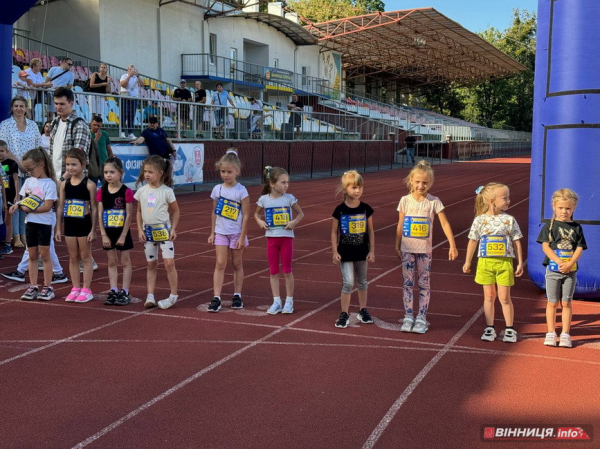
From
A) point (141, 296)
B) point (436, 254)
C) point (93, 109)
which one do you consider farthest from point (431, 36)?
point (141, 296)

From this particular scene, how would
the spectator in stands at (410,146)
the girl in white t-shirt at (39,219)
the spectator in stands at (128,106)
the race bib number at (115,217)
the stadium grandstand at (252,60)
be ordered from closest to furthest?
the race bib number at (115,217)
the girl in white t-shirt at (39,219)
the spectator in stands at (128,106)
the stadium grandstand at (252,60)
the spectator in stands at (410,146)

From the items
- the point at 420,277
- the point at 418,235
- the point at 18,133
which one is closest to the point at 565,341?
the point at 420,277

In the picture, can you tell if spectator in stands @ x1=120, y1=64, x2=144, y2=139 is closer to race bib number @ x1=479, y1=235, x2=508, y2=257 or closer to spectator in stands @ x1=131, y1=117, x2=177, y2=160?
spectator in stands @ x1=131, y1=117, x2=177, y2=160

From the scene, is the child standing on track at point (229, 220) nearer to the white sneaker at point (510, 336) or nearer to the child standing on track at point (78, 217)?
the child standing on track at point (78, 217)

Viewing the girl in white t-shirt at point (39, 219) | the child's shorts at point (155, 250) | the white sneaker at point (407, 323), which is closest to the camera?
the white sneaker at point (407, 323)

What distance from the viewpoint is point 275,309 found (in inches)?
276

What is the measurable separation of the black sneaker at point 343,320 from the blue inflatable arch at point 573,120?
2.54 m

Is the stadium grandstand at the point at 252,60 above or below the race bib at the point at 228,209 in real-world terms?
above

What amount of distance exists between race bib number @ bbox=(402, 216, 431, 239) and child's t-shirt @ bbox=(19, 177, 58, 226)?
3.65 m

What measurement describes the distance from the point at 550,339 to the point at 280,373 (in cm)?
238

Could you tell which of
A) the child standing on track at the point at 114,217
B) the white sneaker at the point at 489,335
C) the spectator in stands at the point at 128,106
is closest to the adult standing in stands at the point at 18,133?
the child standing on track at the point at 114,217

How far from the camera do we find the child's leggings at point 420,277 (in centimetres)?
648

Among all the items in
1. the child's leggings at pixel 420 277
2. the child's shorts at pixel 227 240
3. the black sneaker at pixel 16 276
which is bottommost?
the black sneaker at pixel 16 276

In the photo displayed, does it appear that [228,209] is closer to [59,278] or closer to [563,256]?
[59,278]
